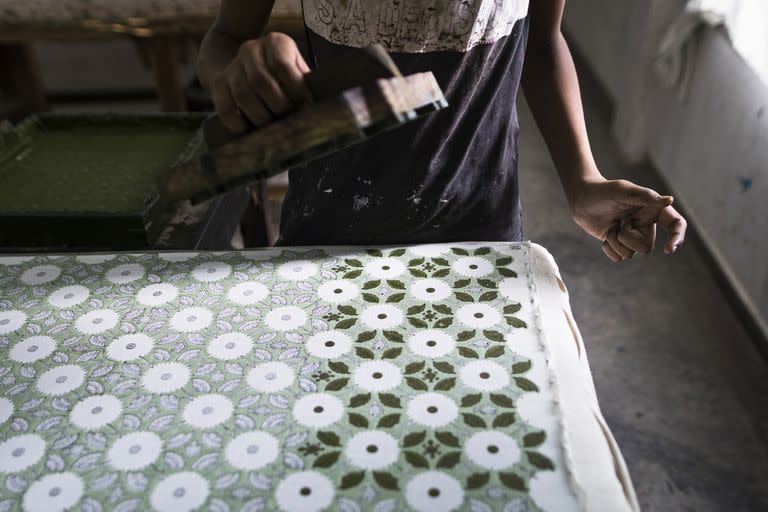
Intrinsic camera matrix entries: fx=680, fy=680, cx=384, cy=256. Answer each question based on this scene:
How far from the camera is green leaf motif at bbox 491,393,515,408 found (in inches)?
24.8

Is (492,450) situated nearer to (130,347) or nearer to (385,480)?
(385,480)

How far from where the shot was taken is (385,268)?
828mm

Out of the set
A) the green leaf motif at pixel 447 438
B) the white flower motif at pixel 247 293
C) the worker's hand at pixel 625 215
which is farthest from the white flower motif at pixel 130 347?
the worker's hand at pixel 625 215

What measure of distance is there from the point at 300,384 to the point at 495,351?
0.65 feet

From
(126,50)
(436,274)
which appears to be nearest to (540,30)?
(436,274)

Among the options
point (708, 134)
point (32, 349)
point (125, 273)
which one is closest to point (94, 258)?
point (125, 273)

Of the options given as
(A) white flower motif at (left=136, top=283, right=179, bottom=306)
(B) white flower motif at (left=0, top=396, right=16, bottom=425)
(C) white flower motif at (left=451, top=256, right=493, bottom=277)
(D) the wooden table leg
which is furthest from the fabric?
(D) the wooden table leg

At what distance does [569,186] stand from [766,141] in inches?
44.6

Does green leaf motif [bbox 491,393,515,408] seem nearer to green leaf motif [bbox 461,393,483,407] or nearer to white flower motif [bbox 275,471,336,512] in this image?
green leaf motif [bbox 461,393,483,407]

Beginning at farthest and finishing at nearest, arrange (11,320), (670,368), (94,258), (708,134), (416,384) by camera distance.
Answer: (708,134), (670,368), (94,258), (11,320), (416,384)

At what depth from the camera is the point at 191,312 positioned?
2.51 ft

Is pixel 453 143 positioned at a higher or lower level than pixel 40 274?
higher

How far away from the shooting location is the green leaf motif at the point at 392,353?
693 millimetres

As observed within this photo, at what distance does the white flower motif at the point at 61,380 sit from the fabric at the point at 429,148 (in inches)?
14.2
